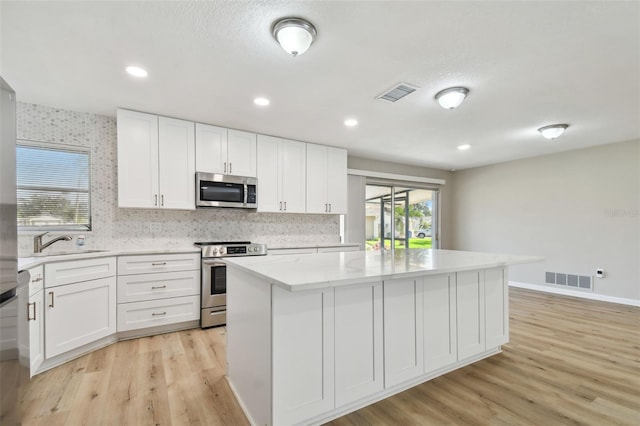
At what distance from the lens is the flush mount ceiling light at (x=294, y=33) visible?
1816 millimetres

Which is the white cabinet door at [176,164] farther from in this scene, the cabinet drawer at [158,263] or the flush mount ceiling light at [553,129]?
the flush mount ceiling light at [553,129]

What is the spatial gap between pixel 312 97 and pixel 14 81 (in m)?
2.53

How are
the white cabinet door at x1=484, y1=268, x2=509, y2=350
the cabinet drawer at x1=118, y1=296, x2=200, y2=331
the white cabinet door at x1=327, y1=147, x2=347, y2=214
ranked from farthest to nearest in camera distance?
the white cabinet door at x1=327, y1=147, x2=347, y2=214 → the cabinet drawer at x1=118, y1=296, x2=200, y2=331 → the white cabinet door at x1=484, y1=268, x2=509, y2=350

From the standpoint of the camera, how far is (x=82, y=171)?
3332 millimetres

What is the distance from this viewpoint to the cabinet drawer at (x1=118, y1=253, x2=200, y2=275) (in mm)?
3062

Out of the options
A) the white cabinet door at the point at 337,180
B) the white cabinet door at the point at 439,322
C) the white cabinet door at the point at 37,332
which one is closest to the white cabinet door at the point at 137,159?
the white cabinet door at the point at 37,332

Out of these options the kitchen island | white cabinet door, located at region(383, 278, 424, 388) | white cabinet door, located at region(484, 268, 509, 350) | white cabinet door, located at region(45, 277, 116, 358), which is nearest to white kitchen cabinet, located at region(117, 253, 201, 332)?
white cabinet door, located at region(45, 277, 116, 358)

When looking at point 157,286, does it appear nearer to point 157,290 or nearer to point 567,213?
point 157,290

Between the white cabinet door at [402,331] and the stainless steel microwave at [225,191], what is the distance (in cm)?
242

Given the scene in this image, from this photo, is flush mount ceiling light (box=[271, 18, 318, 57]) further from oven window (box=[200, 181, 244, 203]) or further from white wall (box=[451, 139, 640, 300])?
white wall (box=[451, 139, 640, 300])

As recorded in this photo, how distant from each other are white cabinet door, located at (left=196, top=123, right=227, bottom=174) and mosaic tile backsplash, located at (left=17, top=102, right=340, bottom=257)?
62 cm

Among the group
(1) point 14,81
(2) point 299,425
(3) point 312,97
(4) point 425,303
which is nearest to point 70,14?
Answer: (1) point 14,81

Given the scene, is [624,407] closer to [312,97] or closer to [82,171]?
[312,97]

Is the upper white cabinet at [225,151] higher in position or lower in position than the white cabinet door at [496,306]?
higher
